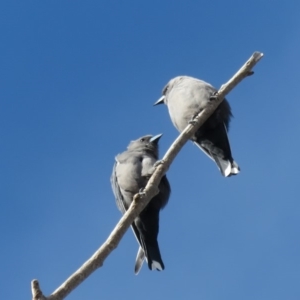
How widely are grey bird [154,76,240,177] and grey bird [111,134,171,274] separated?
Answer: 1.86 ft

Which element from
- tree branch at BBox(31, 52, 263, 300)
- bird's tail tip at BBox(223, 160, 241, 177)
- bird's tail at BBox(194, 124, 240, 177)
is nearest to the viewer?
tree branch at BBox(31, 52, 263, 300)

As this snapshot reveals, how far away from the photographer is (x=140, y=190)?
22.1 feet

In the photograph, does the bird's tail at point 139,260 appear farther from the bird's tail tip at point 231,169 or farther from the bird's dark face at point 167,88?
the bird's dark face at point 167,88

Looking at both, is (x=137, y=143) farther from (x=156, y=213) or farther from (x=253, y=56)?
(x=253, y=56)

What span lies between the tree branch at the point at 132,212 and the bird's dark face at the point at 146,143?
1.80 m

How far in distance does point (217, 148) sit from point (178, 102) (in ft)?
2.59

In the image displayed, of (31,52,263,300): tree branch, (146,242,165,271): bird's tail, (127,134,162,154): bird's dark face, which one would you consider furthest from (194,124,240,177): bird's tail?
(146,242,165,271): bird's tail

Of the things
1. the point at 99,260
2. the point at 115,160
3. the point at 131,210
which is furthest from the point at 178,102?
the point at 99,260

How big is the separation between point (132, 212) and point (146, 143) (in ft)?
12.9

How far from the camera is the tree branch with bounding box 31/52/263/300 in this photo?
3.73 m

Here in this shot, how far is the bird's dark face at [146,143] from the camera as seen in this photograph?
8391 mm

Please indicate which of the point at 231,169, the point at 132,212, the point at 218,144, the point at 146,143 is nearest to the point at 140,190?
the point at 231,169

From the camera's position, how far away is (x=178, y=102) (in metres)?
8.05

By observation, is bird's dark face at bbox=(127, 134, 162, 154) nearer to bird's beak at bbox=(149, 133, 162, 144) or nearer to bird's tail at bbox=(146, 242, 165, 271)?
bird's beak at bbox=(149, 133, 162, 144)
